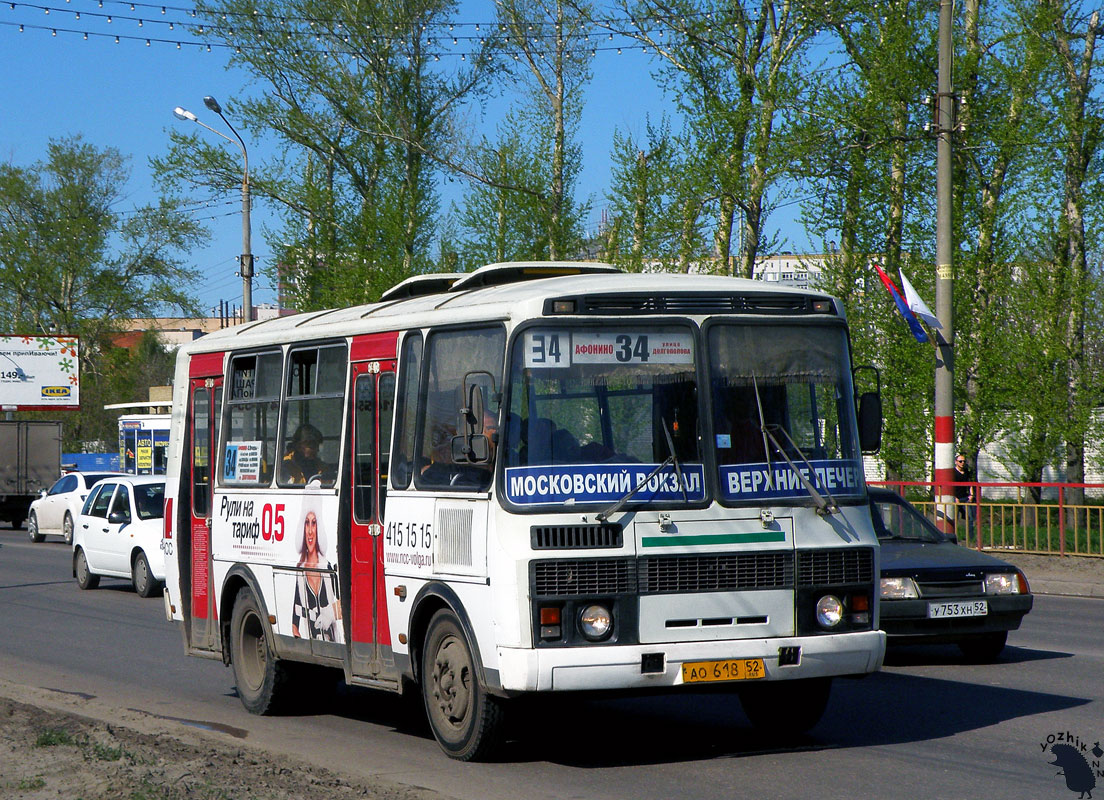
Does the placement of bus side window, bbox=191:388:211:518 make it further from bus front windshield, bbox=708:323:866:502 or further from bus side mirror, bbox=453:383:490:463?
bus front windshield, bbox=708:323:866:502

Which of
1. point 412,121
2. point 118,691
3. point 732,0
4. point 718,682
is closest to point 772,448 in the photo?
point 718,682

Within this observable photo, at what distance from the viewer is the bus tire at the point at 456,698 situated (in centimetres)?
800

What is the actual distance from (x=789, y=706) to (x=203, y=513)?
16.3 feet

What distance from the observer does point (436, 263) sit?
136 ft

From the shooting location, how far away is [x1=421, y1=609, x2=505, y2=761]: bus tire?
800 cm

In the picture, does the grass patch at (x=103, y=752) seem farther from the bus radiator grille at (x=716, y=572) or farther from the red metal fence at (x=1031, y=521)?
the red metal fence at (x=1031, y=521)

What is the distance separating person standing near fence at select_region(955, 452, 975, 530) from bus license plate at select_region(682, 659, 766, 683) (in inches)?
537

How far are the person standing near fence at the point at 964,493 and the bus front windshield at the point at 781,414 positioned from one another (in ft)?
42.4

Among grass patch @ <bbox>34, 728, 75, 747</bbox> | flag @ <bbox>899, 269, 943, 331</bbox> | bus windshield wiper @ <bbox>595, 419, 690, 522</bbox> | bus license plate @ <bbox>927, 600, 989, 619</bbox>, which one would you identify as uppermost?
flag @ <bbox>899, 269, 943, 331</bbox>

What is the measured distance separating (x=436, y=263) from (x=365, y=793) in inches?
1380

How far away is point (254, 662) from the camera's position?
35.6ft

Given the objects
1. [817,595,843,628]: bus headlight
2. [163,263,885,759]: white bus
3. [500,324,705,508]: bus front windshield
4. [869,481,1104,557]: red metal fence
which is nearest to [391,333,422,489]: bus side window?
[163,263,885,759]: white bus

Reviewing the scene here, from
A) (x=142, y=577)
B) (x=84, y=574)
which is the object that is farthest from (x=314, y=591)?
(x=84, y=574)

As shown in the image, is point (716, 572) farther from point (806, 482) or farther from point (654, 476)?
point (806, 482)
